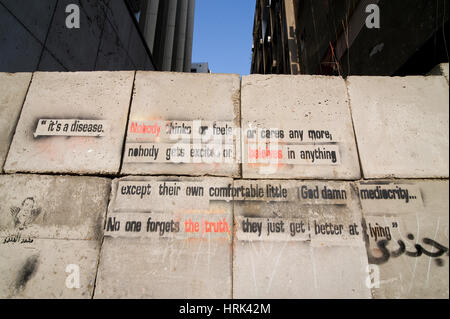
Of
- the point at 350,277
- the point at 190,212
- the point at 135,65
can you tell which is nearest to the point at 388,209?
the point at 350,277

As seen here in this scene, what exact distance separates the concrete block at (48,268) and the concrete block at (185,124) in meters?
0.89

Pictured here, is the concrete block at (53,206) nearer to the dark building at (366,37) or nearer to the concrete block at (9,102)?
the concrete block at (9,102)

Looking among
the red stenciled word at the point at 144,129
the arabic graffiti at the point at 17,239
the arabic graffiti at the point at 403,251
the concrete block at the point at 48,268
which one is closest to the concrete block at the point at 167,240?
the concrete block at the point at 48,268

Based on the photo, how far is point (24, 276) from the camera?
2.08m

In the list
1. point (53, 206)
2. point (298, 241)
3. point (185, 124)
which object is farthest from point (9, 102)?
point (298, 241)

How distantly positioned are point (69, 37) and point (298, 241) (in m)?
6.03

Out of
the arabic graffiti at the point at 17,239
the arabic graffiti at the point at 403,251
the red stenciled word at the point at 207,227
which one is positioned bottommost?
the arabic graffiti at the point at 403,251

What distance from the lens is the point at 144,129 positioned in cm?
240

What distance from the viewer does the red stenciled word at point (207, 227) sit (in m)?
2.13

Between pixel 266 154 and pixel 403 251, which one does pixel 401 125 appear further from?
pixel 266 154

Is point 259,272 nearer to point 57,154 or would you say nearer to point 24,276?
point 24,276
